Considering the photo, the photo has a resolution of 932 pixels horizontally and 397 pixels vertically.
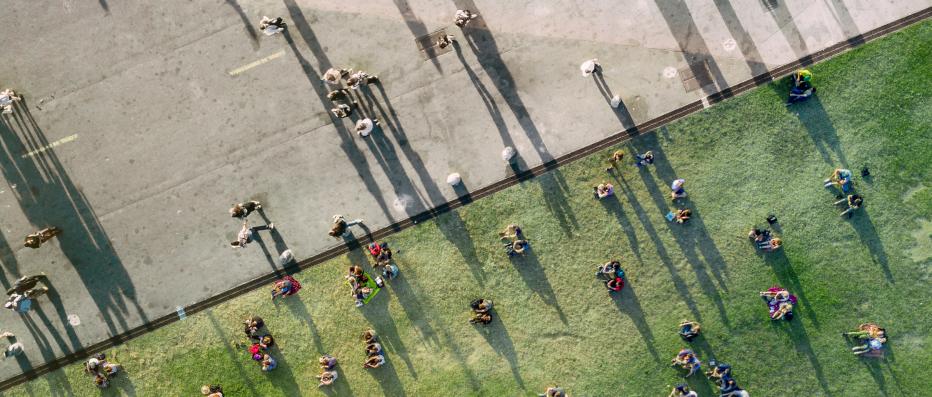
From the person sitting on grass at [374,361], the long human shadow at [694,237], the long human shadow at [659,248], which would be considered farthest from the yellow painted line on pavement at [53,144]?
the long human shadow at [694,237]

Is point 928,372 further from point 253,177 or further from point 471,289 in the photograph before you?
point 253,177

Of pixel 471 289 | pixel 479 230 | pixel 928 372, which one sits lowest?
pixel 928 372

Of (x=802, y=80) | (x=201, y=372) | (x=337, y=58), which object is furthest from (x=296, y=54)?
(x=802, y=80)

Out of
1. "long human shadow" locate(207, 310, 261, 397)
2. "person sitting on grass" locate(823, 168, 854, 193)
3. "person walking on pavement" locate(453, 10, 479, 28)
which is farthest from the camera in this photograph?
"long human shadow" locate(207, 310, 261, 397)

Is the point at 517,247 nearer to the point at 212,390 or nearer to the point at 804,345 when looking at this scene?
the point at 804,345

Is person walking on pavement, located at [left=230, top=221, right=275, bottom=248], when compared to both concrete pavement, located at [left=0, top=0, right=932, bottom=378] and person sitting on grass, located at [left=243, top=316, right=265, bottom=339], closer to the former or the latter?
concrete pavement, located at [left=0, top=0, right=932, bottom=378]

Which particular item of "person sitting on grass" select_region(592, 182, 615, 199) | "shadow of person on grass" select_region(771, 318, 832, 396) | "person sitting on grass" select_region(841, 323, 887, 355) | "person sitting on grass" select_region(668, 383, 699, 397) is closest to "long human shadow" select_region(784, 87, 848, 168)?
"person sitting on grass" select_region(841, 323, 887, 355)

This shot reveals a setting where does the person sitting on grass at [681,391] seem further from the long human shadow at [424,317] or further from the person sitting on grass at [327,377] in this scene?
the person sitting on grass at [327,377]
